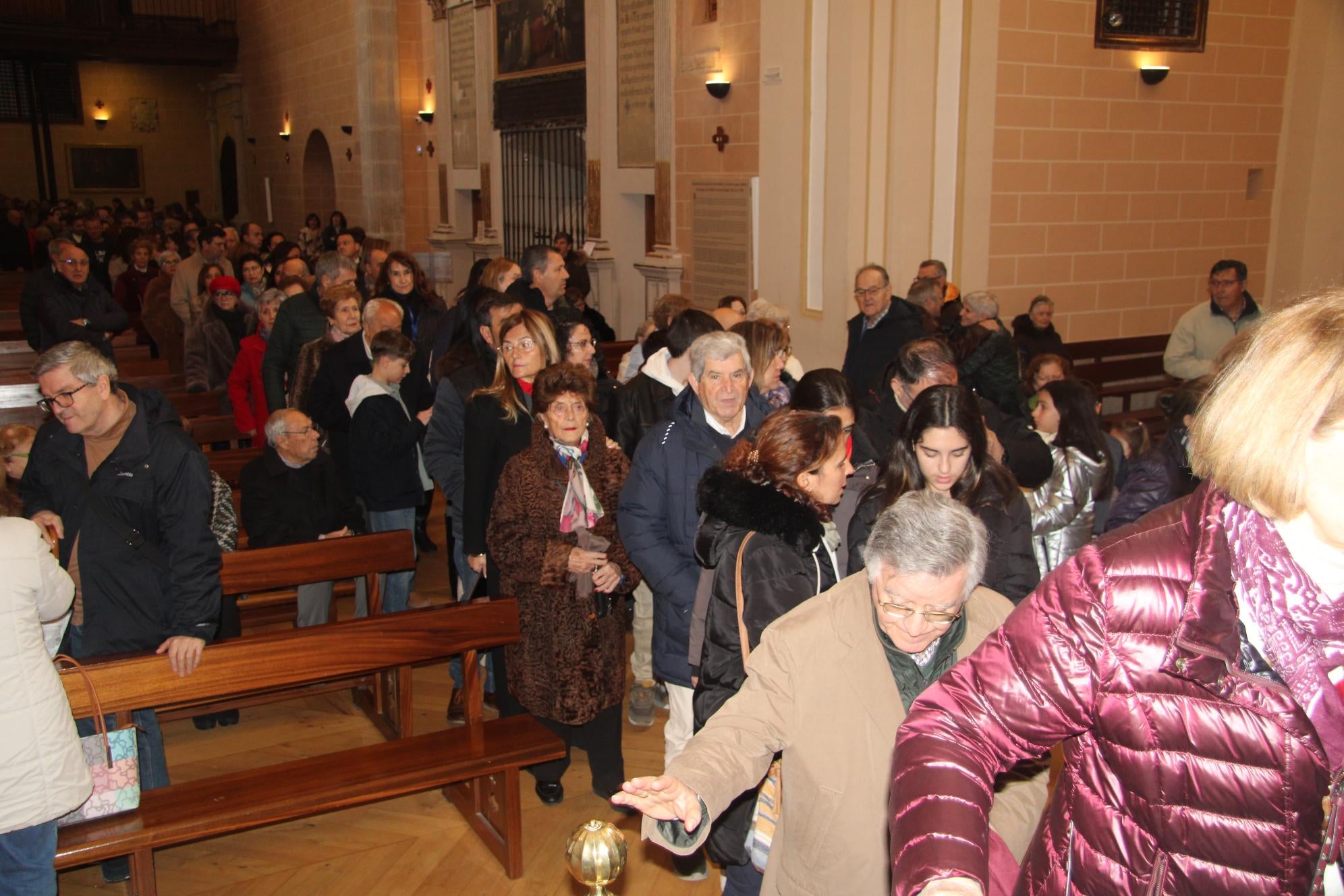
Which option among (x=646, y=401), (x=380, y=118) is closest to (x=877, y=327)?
(x=646, y=401)

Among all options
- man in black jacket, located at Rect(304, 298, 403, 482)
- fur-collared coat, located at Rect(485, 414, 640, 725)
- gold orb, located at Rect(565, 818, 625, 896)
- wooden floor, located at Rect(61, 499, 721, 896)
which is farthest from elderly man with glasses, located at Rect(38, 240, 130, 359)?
gold orb, located at Rect(565, 818, 625, 896)

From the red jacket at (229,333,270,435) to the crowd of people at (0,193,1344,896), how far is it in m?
0.03

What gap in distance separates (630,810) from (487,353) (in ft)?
7.03

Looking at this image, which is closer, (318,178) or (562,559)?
(562,559)

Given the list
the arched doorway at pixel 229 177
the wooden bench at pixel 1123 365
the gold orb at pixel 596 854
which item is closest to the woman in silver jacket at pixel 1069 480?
the gold orb at pixel 596 854

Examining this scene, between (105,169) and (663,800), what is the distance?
2790 cm

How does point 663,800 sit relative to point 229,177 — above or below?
below

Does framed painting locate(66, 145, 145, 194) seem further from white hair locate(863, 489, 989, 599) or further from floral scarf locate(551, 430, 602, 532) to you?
white hair locate(863, 489, 989, 599)

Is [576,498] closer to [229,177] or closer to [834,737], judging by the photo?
[834,737]

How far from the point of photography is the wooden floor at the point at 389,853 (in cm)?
350

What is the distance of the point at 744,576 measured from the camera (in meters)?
2.62

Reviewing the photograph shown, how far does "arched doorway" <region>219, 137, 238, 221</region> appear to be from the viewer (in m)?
25.8

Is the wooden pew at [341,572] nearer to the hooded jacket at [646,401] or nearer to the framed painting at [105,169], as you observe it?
the hooded jacket at [646,401]

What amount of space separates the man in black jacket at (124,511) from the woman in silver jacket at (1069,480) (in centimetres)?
297
